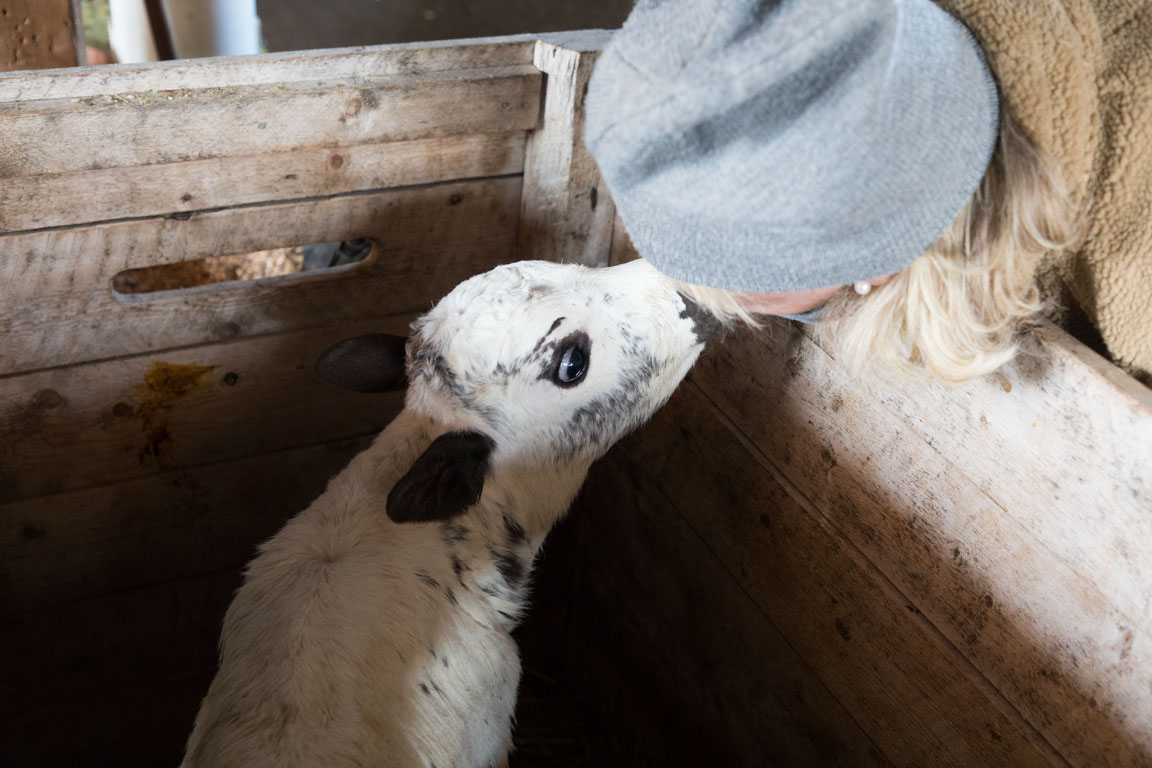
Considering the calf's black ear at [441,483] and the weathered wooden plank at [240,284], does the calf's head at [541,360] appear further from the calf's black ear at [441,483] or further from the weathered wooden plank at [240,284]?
the weathered wooden plank at [240,284]

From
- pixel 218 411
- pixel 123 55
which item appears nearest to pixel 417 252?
pixel 218 411

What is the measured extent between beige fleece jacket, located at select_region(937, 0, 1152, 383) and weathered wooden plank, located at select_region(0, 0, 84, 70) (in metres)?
2.44

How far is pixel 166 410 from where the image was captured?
2.03 metres

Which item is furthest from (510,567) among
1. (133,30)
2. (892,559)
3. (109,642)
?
(133,30)

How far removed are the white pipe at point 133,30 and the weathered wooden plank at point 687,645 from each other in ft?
8.39

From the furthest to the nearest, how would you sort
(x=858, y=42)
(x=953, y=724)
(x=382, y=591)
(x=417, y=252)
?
(x=417, y=252) → (x=382, y=591) → (x=953, y=724) → (x=858, y=42)

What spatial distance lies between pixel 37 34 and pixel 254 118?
1.30 m

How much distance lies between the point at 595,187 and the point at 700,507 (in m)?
0.78

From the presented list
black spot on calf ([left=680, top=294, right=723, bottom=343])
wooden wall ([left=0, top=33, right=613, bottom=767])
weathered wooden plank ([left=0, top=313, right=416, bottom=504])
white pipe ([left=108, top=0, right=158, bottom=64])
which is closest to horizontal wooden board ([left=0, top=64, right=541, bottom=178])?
wooden wall ([left=0, top=33, right=613, bottom=767])

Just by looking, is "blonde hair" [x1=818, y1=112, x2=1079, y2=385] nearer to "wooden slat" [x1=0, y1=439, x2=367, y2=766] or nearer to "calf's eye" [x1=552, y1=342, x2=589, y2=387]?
"calf's eye" [x1=552, y1=342, x2=589, y2=387]

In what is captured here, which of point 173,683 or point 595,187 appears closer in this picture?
point 595,187

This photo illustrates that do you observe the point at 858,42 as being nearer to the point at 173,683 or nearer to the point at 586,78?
the point at 586,78

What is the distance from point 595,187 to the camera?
2.08m

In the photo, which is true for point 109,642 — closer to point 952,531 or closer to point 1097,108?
point 952,531
